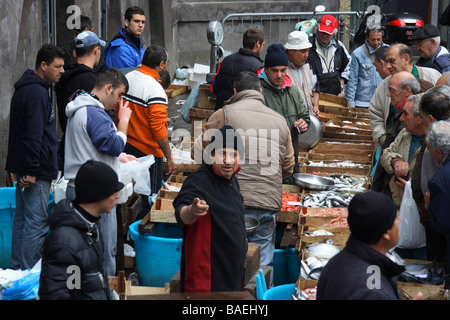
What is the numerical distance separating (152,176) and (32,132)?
1.84m

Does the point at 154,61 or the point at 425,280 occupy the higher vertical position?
the point at 154,61

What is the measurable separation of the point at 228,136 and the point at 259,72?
3.52m

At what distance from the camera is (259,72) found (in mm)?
7789

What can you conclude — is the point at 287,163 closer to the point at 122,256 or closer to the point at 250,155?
the point at 250,155

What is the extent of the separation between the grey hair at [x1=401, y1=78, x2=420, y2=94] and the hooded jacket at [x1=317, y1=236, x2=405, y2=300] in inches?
131

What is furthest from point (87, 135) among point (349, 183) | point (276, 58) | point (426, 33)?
point (426, 33)

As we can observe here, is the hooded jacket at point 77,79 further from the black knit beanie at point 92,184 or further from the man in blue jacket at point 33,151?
the black knit beanie at point 92,184

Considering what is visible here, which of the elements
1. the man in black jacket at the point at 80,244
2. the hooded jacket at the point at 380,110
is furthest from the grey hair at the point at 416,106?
the man in black jacket at the point at 80,244

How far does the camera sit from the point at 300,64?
8078mm

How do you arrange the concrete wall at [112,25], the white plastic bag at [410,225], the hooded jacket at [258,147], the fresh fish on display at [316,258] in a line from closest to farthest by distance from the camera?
the fresh fish on display at [316,258] < the white plastic bag at [410,225] < the hooded jacket at [258,147] < the concrete wall at [112,25]

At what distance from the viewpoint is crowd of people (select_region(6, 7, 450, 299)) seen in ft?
11.6

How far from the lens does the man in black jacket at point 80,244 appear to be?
350 cm

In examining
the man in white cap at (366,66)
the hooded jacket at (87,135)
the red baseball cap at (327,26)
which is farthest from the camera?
the man in white cap at (366,66)
